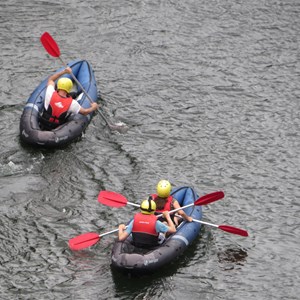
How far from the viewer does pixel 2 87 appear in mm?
22297

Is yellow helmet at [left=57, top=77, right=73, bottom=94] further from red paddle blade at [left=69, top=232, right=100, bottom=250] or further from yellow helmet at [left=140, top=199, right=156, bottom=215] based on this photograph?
yellow helmet at [left=140, top=199, right=156, bottom=215]

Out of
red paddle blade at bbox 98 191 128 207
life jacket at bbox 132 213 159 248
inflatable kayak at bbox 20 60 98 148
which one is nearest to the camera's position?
life jacket at bbox 132 213 159 248

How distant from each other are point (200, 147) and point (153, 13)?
7.69 metres

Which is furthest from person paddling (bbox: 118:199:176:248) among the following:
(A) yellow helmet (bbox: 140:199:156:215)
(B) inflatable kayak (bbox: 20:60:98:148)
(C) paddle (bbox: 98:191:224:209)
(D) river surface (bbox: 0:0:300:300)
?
(B) inflatable kayak (bbox: 20:60:98:148)

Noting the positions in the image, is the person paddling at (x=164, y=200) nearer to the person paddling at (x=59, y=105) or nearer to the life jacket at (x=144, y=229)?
the life jacket at (x=144, y=229)

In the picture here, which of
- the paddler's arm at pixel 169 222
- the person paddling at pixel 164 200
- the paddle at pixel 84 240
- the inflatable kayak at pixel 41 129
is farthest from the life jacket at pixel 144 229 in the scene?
the inflatable kayak at pixel 41 129

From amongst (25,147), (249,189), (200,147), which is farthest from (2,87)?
(249,189)

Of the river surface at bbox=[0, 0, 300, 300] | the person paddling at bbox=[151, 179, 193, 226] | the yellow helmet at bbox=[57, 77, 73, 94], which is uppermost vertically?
the yellow helmet at bbox=[57, 77, 73, 94]

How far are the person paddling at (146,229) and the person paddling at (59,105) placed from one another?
181 inches

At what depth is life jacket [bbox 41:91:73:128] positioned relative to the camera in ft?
62.6

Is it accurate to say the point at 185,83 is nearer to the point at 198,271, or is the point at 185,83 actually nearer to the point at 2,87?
the point at 2,87

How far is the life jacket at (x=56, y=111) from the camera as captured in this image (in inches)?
752

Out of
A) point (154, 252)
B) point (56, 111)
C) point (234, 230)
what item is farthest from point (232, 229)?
point (56, 111)

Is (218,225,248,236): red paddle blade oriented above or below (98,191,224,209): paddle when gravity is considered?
below
